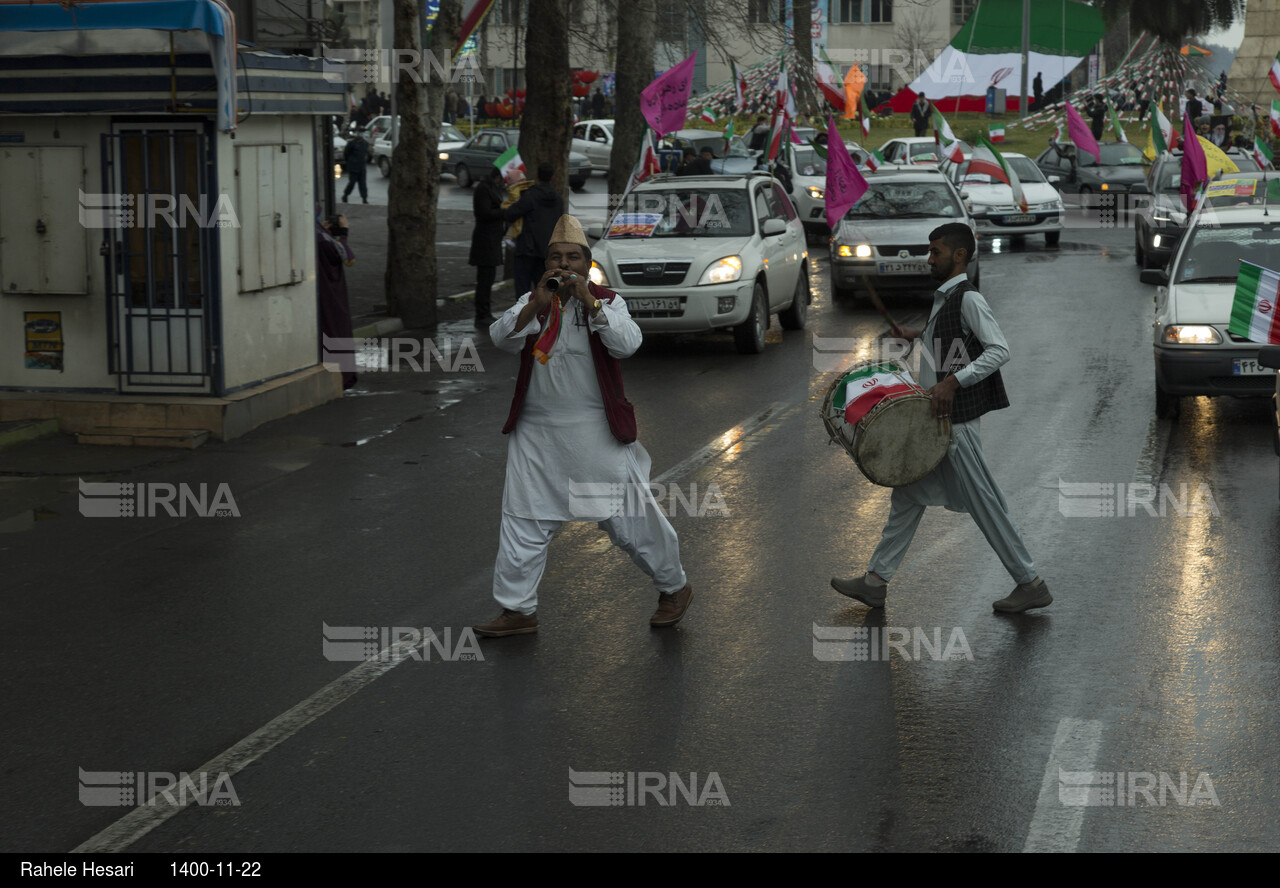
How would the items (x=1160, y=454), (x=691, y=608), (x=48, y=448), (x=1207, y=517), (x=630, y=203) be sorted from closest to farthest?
(x=691, y=608)
(x=1207, y=517)
(x=1160, y=454)
(x=48, y=448)
(x=630, y=203)

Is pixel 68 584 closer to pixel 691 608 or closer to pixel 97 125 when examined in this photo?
pixel 691 608

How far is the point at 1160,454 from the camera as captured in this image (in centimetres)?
1075

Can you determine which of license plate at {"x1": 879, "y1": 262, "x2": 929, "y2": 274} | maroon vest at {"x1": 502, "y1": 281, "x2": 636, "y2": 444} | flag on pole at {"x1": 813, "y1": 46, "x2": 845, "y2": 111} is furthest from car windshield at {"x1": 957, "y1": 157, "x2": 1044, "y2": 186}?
maroon vest at {"x1": 502, "y1": 281, "x2": 636, "y2": 444}

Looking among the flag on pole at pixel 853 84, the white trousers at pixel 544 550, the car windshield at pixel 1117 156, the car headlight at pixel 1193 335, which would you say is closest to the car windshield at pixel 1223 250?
the car headlight at pixel 1193 335

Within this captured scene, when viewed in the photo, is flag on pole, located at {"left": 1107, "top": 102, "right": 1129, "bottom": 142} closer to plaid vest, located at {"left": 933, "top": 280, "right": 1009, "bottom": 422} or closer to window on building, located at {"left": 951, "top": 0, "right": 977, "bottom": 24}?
plaid vest, located at {"left": 933, "top": 280, "right": 1009, "bottom": 422}

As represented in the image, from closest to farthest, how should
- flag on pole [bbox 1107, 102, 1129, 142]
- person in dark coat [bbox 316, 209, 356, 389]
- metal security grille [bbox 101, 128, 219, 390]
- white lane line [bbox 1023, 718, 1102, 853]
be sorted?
white lane line [bbox 1023, 718, 1102, 853]
metal security grille [bbox 101, 128, 219, 390]
person in dark coat [bbox 316, 209, 356, 389]
flag on pole [bbox 1107, 102, 1129, 142]

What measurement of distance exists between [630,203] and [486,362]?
9.26 feet

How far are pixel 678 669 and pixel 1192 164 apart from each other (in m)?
15.4

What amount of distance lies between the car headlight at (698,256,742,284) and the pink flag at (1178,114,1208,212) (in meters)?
7.00

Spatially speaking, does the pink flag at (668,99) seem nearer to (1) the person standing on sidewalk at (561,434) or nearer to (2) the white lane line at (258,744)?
(1) the person standing on sidewalk at (561,434)

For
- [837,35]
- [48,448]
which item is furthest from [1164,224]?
[837,35]

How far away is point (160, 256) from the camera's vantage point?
40.1 ft

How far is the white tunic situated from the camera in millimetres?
6840

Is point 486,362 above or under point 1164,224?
under
